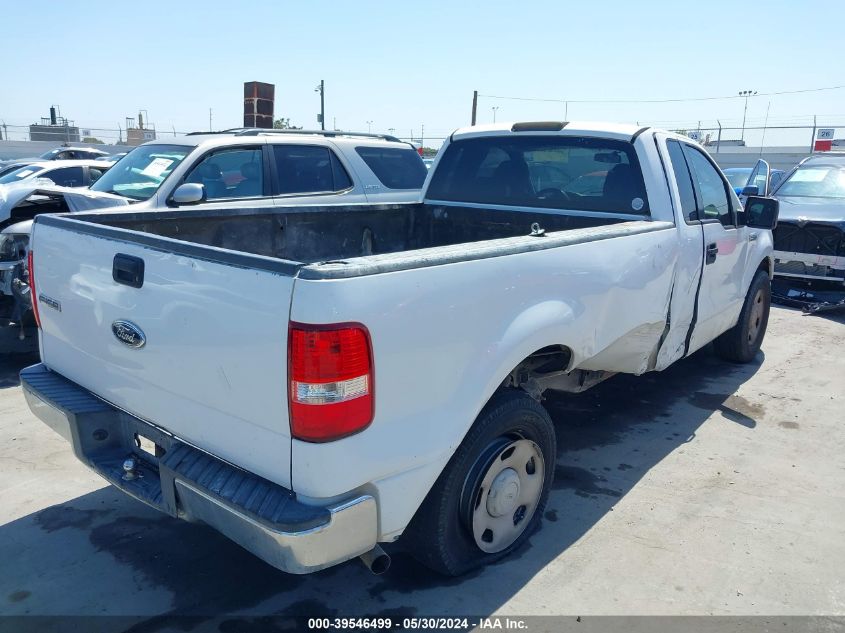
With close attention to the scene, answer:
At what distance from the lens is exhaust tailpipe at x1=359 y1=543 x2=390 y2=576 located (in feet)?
8.21

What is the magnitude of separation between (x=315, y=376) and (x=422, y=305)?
46 centimetres

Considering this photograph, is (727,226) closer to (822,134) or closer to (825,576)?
(825,576)

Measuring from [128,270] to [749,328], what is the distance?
17.6 ft

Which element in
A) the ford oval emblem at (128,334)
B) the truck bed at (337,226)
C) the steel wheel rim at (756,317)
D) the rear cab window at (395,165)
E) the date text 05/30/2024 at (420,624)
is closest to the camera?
the ford oval emblem at (128,334)

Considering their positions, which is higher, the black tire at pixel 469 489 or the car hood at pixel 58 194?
the car hood at pixel 58 194

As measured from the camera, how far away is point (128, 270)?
264cm

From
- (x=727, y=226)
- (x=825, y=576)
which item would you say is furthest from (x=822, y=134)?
(x=825, y=576)

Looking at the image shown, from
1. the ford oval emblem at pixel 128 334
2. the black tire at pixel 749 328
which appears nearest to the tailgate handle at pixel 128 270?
the ford oval emblem at pixel 128 334

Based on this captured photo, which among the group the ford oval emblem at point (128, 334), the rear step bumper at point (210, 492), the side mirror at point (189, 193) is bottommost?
the rear step bumper at point (210, 492)

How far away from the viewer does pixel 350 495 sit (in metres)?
2.31

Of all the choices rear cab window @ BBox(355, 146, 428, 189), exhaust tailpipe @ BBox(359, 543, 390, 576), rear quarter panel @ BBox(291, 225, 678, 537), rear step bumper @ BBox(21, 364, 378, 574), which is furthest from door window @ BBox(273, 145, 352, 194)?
exhaust tailpipe @ BBox(359, 543, 390, 576)

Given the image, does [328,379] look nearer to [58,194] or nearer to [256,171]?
[256,171]

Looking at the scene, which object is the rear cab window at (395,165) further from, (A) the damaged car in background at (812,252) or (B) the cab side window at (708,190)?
(A) the damaged car in background at (812,252)

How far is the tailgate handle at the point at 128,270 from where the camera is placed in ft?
8.54
